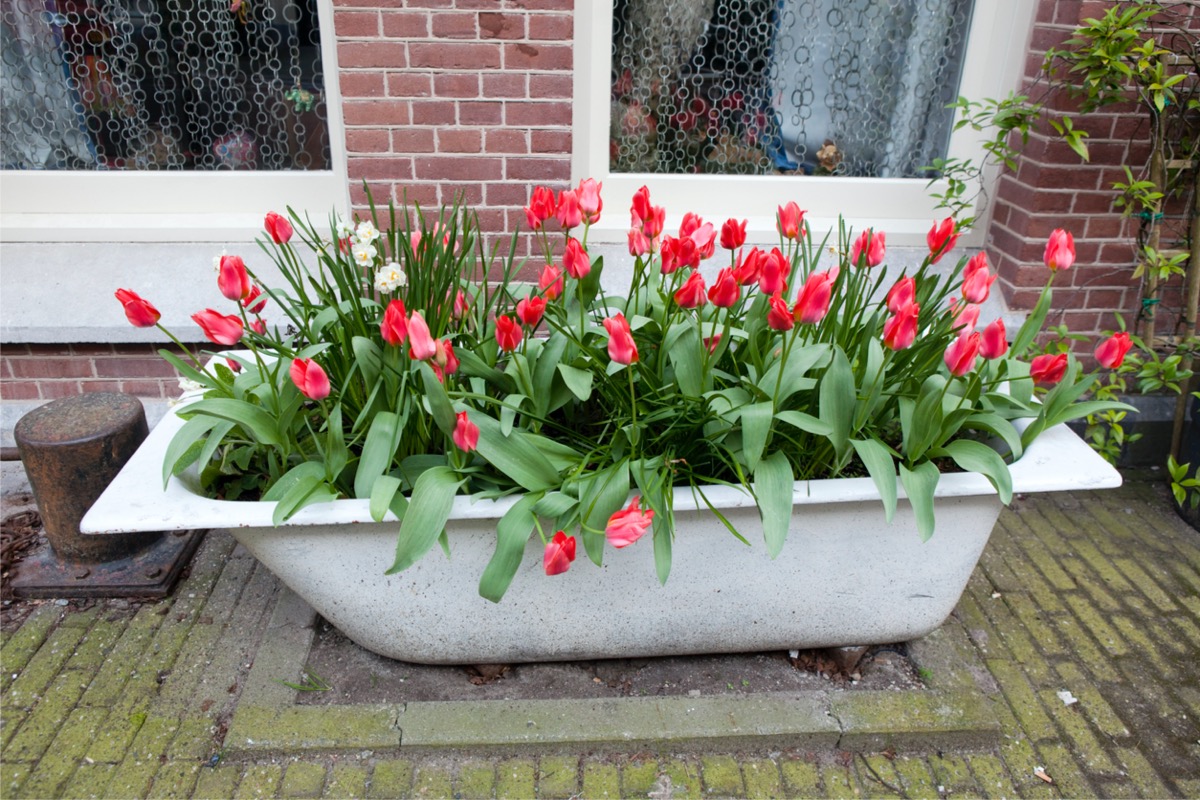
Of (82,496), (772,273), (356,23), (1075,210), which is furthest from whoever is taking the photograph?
(1075,210)

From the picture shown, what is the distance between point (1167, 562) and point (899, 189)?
53.0 inches

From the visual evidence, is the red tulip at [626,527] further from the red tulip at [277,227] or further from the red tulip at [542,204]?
the red tulip at [277,227]

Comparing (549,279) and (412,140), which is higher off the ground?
(412,140)

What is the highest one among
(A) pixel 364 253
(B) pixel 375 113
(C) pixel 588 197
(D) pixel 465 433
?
(B) pixel 375 113

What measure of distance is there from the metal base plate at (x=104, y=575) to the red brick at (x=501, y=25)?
5.14ft

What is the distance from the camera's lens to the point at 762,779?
1659mm

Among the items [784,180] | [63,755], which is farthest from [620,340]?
[784,180]

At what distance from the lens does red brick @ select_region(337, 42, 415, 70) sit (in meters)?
2.29

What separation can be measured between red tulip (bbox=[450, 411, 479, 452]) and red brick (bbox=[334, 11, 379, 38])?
1382mm

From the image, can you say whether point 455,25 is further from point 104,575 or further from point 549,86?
point 104,575

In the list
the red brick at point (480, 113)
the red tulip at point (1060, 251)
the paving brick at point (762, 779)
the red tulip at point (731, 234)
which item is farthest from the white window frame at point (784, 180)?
the paving brick at point (762, 779)

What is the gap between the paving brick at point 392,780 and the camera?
63.5 inches

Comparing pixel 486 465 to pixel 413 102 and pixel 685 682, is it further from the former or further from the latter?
pixel 413 102

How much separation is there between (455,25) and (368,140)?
391 mm
